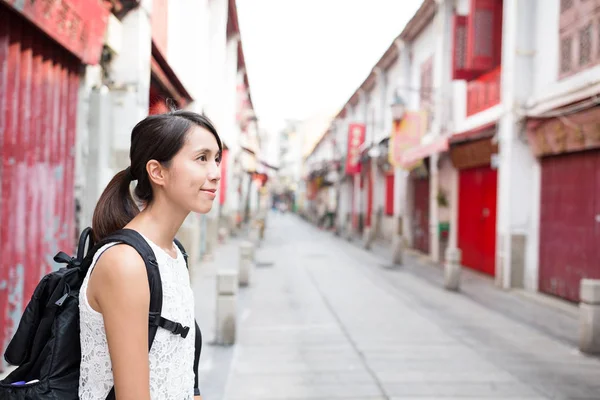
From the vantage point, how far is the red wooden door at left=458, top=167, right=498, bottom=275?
13805mm

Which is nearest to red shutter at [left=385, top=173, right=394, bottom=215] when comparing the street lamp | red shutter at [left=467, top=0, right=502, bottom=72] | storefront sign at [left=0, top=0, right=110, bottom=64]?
the street lamp

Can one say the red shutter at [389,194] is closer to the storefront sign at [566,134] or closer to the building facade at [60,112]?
the storefront sign at [566,134]

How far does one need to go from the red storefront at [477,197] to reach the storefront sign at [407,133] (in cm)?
249

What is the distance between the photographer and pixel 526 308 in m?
9.58

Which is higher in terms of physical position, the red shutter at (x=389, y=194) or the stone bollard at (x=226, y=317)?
the red shutter at (x=389, y=194)

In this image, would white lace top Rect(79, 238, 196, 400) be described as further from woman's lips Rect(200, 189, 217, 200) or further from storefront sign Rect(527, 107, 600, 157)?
storefront sign Rect(527, 107, 600, 157)

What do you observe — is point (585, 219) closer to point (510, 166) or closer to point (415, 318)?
point (510, 166)

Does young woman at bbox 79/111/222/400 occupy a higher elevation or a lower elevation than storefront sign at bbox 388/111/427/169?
lower

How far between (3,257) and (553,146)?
9.50 metres

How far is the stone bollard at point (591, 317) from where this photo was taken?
658 cm

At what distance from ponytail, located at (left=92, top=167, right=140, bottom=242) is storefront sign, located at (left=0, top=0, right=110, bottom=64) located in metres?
2.89

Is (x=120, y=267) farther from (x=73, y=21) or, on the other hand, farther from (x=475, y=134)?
(x=475, y=134)

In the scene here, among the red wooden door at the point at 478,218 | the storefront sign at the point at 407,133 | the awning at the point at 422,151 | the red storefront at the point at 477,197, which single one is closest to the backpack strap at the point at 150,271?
the red storefront at the point at 477,197

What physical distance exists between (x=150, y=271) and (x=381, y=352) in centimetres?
545
